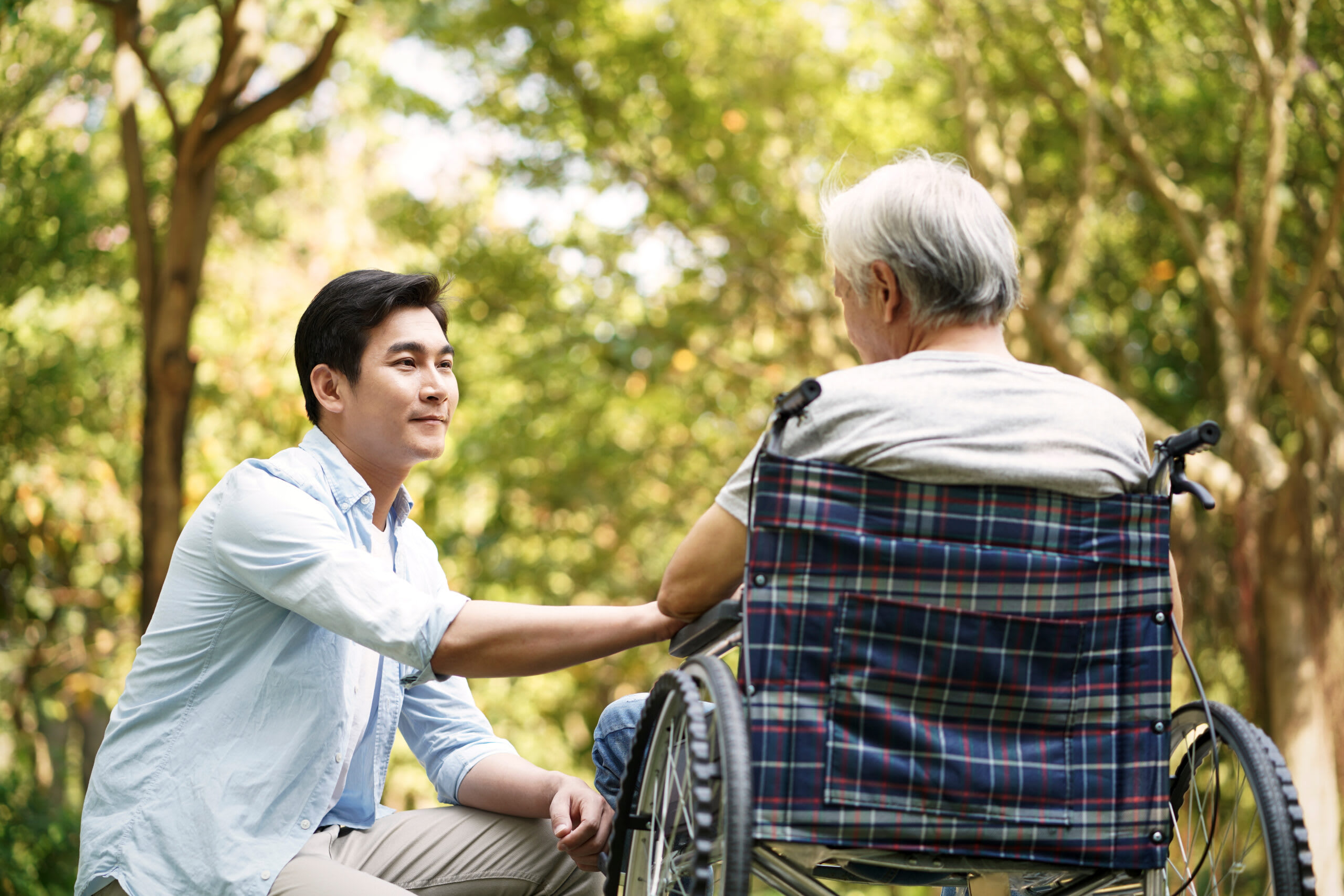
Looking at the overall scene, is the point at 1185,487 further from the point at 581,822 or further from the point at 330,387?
the point at 330,387

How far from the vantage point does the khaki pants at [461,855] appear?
6.35ft

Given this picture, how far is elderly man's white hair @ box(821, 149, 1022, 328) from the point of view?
5.36ft

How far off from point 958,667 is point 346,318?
110 centimetres

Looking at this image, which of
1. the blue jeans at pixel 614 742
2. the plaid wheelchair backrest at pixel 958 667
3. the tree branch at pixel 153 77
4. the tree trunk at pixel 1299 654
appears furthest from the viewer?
the tree trunk at pixel 1299 654

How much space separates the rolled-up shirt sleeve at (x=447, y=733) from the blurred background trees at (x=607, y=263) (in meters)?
3.38

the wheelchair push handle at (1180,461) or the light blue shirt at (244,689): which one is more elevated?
the wheelchair push handle at (1180,461)

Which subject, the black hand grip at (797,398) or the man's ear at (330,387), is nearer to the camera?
the black hand grip at (797,398)

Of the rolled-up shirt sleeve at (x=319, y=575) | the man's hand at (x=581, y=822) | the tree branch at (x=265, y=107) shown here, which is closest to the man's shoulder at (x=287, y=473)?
the rolled-up shirt sleeve at (x=319, y=575)

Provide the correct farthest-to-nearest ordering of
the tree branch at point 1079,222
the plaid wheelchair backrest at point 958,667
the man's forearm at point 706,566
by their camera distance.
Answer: the tree branch at point 1079,222, the man's forearm at point 706,566, the plaid wheelchair backrest at point 958,667

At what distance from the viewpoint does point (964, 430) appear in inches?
58.6

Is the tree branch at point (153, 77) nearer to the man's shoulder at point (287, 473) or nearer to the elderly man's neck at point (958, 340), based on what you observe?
the man's shoulder at point (287, 473)

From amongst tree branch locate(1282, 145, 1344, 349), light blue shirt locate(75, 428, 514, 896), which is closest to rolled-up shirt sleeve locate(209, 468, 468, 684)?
light blue shirt locate(75, 428, 514, 896)

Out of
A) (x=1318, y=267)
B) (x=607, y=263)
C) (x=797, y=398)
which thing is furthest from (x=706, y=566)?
(x=607, y=263)

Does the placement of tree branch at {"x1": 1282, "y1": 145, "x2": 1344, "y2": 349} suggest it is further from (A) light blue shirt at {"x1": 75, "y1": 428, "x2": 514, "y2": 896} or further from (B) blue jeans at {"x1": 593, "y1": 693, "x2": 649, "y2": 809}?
(A) light blue shirt at {"x1": 75, "y1": 428, "x2": 514, "y2": 896}
